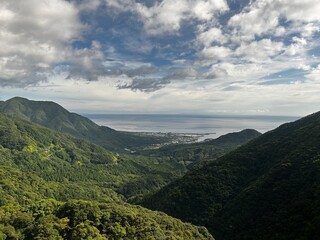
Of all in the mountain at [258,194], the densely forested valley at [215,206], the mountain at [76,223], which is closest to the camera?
the mountain at [76,223]

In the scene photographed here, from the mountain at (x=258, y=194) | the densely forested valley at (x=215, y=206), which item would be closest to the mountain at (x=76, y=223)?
the densely forested valley at (x=215, y=206)

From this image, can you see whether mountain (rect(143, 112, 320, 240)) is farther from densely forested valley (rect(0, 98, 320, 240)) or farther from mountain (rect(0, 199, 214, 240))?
mountain (rect(0, 199, 214, 240))

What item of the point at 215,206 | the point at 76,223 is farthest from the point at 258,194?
the point at 76,223

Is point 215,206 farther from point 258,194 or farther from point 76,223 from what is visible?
point 76,223

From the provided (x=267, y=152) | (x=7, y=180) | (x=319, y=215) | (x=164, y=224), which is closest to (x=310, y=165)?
(x=319, y=215)

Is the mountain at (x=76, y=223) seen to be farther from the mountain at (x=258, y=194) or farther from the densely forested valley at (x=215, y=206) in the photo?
the mountain at (x=258, y=194)

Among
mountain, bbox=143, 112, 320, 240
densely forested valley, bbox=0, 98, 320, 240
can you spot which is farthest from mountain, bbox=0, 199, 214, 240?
mountain, bbox=143, 112, 320, 240

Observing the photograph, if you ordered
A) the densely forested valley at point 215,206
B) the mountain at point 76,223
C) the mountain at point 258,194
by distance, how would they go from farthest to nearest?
the mountain at point 258,194
the densely forested valley at point 215,206
the mountain at point 76,223

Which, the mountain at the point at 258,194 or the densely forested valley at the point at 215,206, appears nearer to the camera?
the densely forested valley at the point at 215,206
